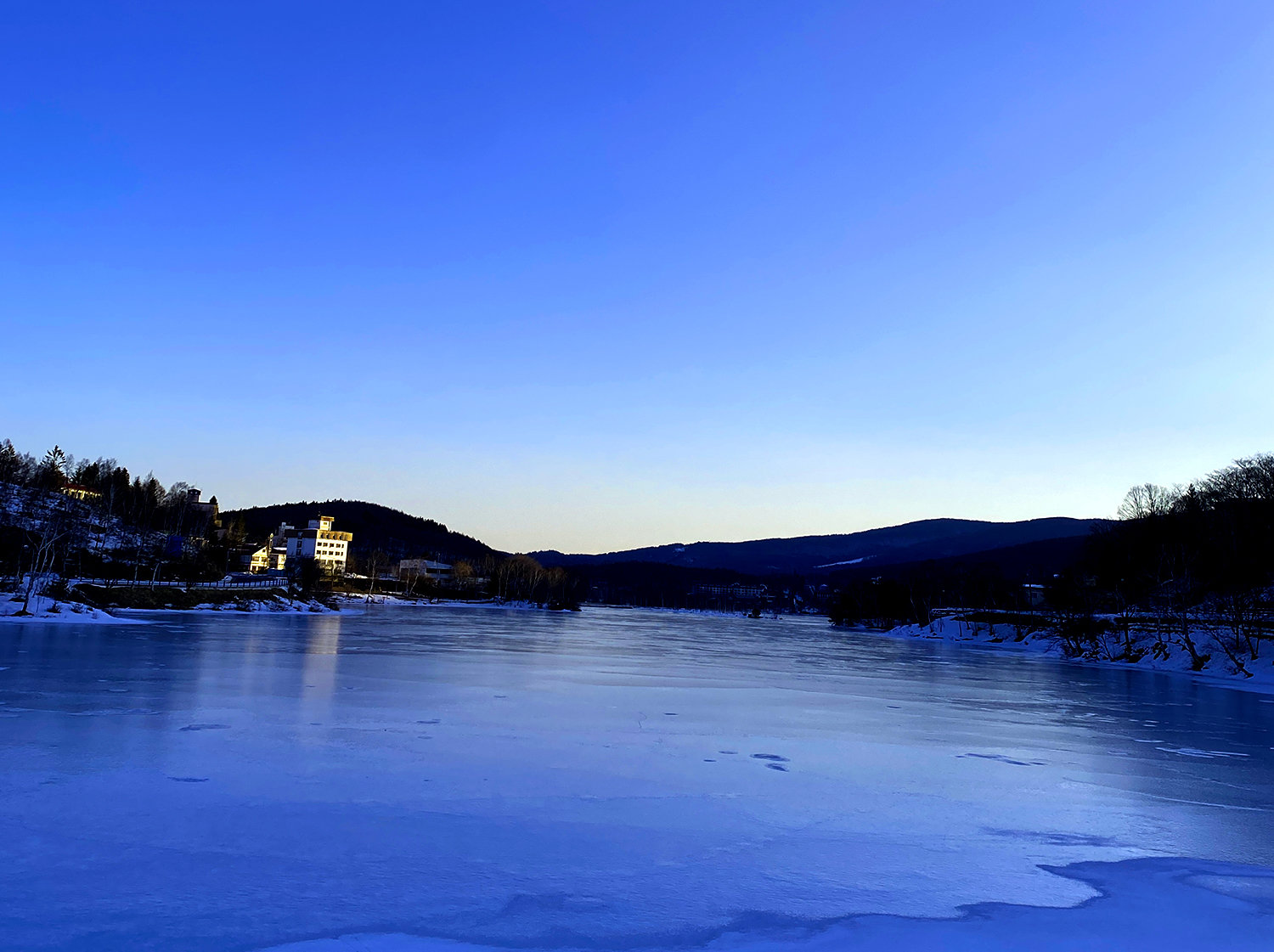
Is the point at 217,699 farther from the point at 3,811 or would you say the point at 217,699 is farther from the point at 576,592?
the point at 576,592

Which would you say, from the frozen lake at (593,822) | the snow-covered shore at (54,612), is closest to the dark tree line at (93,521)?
the snow-covered shore at (54,612)

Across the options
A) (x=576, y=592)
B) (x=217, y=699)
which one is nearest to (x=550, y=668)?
(x=217, y=699)

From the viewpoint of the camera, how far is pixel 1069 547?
194 meters

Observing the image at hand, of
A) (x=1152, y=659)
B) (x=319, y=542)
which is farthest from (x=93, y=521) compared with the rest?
(x=1152, y=659)

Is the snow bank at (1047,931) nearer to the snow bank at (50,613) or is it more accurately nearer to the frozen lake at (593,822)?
the frozen lake at (593,822)

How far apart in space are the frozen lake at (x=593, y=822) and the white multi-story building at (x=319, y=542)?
491 feet

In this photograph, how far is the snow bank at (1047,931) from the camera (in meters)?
4.02

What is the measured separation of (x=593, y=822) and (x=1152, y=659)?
42.1 meters

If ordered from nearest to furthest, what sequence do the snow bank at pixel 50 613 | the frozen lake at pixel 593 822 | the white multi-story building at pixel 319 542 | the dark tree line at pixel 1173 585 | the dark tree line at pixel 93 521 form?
the frozen lake at pixel 593 822, the snow bank at pixel 50 613, the dark tree line at pixel 1173 585, the dark tree line at pixel 93 521, the white multi-story building at pixel 319 542

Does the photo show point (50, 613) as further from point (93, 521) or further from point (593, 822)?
point (93, 521)

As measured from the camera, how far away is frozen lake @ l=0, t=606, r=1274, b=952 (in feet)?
14.1

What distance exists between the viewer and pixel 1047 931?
14.6 ft

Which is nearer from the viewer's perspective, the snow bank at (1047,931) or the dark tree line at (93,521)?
the snow bank at (1047,931)

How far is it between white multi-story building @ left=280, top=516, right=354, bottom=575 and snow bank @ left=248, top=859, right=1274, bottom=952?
15822 centimetres
